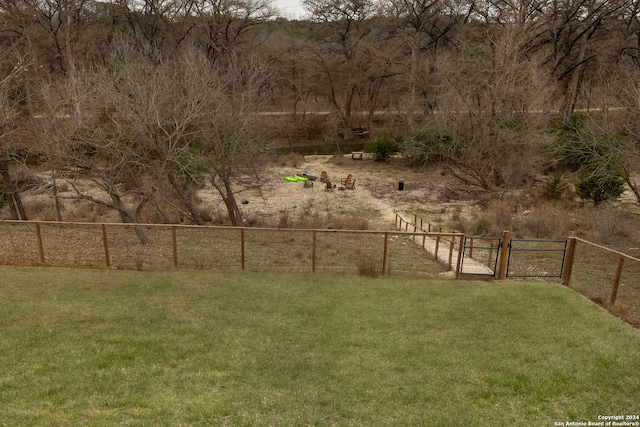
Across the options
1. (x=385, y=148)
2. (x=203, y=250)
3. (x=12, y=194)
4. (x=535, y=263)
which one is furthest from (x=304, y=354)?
(x=385, y=148)

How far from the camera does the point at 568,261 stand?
10555 mm

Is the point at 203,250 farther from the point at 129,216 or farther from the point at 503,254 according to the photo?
the point at 503,254

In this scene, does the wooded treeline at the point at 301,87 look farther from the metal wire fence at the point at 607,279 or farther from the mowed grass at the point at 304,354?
the mowed grass at the point at 304,354

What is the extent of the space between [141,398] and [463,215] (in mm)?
20755

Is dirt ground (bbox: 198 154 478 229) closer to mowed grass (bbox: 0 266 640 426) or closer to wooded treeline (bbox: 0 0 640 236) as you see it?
wooded treeline (bbox: 0 0 640 236)

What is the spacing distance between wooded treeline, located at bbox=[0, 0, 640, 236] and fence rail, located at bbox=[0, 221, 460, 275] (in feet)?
6.96

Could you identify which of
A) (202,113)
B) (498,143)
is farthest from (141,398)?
(498,143)

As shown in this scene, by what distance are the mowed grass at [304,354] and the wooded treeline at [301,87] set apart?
25.2 ft

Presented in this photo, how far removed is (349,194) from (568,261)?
60.6 ft

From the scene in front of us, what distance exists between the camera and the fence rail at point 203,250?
11.4 meters

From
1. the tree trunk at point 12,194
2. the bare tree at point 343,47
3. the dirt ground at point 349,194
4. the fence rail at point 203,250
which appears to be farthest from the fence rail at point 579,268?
the bare tree at point 343,47

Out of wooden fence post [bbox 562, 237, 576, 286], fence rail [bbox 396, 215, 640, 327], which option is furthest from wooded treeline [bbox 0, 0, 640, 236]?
wooden fence post [bbox 562, 237, 576, 286]

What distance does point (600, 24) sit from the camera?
3603cm

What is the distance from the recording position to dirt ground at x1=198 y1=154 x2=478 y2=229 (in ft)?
77.3
